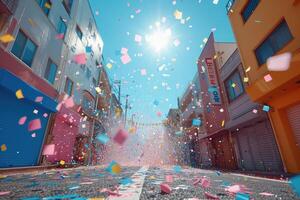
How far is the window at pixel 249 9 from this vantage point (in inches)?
396

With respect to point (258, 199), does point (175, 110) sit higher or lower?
higher

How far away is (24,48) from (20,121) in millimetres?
3205

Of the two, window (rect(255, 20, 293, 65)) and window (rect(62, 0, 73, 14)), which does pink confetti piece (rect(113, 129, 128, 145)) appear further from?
window (rect(255, 20, 293, 65))

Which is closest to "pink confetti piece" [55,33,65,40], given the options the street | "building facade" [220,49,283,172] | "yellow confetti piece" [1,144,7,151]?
"yellow confetti piece" [1,144,7,151]

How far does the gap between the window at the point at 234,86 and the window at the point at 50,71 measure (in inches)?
465

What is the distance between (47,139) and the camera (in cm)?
928

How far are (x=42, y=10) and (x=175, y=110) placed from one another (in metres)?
32.1

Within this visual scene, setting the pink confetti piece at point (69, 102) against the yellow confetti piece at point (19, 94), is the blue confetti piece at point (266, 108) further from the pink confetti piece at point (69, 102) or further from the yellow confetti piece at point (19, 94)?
the pink confetti piece at point (69, 102)

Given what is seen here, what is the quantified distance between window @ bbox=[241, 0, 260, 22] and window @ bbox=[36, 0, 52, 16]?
1138cm

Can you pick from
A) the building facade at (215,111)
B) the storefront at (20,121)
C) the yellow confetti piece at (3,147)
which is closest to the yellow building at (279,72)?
the building facade at (215,111)

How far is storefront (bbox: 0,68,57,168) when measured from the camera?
255 inches

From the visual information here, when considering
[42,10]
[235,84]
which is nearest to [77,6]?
[42,10]

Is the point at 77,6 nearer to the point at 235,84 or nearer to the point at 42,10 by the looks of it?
the point at 42,10

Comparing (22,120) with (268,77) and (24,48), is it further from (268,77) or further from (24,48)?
(268,77)
